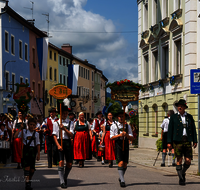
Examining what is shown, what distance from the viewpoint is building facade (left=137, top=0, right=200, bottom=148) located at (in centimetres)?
2041

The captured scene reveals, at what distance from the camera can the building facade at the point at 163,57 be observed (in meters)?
20.4

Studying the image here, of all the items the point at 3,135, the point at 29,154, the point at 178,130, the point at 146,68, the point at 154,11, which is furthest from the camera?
the point at 146,68

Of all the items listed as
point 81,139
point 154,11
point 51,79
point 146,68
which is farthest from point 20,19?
point 81,139

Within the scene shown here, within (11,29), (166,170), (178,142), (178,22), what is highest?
(11,29)

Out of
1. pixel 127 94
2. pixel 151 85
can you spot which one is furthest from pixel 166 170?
pixel 151 85

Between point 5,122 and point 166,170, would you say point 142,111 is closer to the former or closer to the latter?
point 5,122

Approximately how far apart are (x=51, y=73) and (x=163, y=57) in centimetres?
3605

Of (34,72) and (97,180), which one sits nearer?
(97,180)

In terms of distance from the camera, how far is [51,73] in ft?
195

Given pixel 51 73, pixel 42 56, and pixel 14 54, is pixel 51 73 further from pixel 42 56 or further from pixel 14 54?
pixel 42 56

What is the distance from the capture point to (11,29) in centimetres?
4116

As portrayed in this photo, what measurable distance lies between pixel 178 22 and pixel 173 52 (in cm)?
187

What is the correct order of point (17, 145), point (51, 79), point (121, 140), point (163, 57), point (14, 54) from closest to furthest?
point (121, 140)
point (17, 145)
point (163, 57)
point (14, 54)
point (51, 79)

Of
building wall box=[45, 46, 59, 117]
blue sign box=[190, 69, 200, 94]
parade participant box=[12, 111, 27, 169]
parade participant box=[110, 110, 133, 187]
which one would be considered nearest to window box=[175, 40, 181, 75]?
blue sign box=[190, 69, 200, 94]
